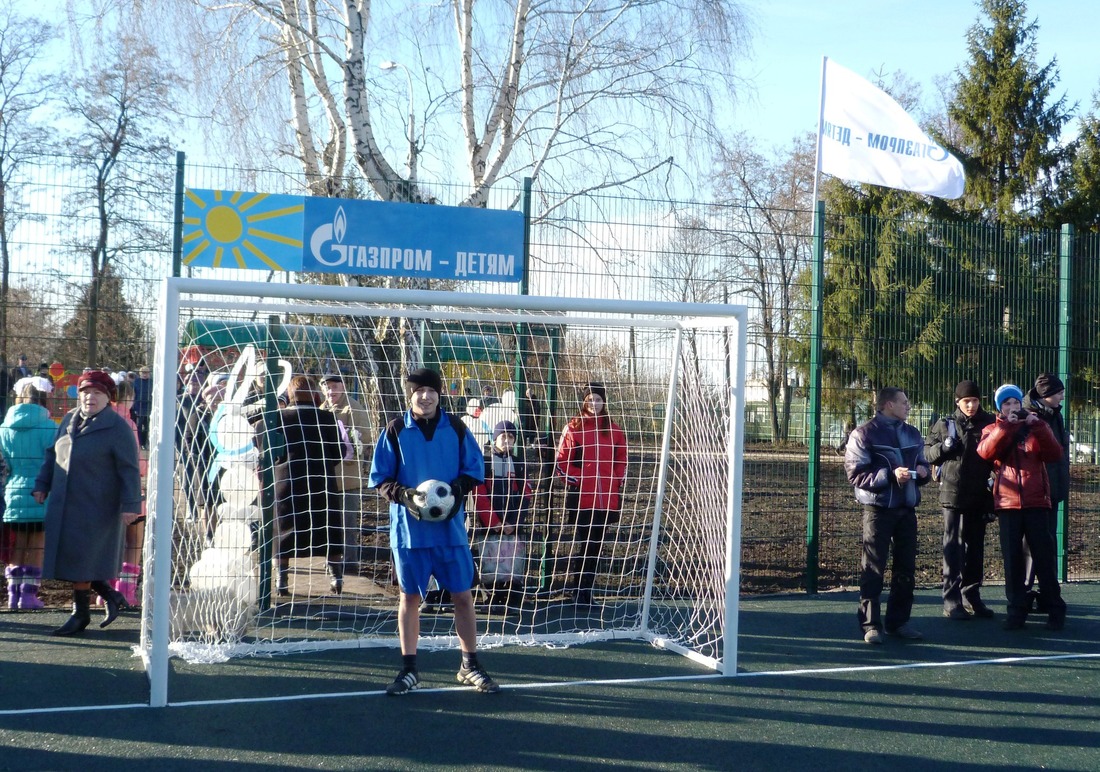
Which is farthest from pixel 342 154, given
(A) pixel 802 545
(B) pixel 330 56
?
(A) pixel 802 545

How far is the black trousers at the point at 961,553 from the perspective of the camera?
7586mm

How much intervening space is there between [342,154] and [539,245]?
16.7 ft

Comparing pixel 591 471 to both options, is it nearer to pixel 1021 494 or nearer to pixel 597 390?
pixel 597 390

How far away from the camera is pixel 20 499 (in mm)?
7094

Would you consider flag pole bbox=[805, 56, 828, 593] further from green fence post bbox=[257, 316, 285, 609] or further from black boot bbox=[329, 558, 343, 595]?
green fence post bbox=[257, 316, 285, 609]

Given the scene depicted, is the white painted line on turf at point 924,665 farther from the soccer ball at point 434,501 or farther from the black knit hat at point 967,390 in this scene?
the soccer ball at point 434,501

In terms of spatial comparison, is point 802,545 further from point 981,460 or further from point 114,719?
point 114,719

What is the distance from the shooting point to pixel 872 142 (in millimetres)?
8781

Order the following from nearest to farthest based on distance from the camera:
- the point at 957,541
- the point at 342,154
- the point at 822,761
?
1. the point at 822,761
2. the point at 957,541
3. the point at 342,154

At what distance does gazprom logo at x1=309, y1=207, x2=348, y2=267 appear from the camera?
7406mm

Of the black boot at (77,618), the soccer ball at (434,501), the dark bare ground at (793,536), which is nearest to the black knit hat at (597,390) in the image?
the dark bare ground at (793,536)

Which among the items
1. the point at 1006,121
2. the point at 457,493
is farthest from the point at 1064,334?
the point at 1006,121

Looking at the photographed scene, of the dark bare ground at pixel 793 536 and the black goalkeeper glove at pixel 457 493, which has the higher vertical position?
the black goalkeeper glove at pixel 457 493

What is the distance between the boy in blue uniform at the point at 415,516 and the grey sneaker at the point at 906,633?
316 cm
